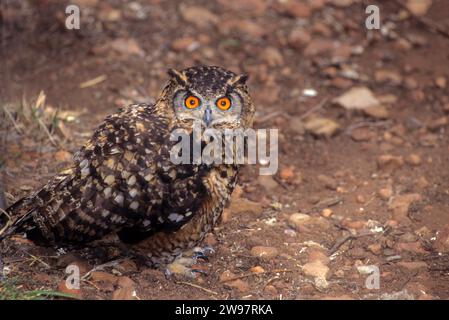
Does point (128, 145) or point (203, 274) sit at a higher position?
point (128, 145)

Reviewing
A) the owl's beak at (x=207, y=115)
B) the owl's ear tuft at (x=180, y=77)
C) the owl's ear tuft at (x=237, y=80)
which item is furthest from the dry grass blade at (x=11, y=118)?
the owl's ear tuft at (x=237, y=80)

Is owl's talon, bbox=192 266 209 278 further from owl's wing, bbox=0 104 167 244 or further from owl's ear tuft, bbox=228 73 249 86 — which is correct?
owl's ear tuft, bbox=228 73 249 86

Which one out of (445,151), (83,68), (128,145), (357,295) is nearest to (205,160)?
(128,145)

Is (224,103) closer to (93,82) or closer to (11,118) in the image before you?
(11,118)

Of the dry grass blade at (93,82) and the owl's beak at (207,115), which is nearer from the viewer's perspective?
the owl's beak at (207,115)

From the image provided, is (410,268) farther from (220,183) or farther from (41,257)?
(41,257)

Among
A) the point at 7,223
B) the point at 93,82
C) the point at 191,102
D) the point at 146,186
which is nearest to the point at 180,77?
the point at 191,102

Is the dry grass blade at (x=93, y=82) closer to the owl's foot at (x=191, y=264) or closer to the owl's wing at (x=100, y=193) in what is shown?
the owl's wing at (x=100, y=193)
